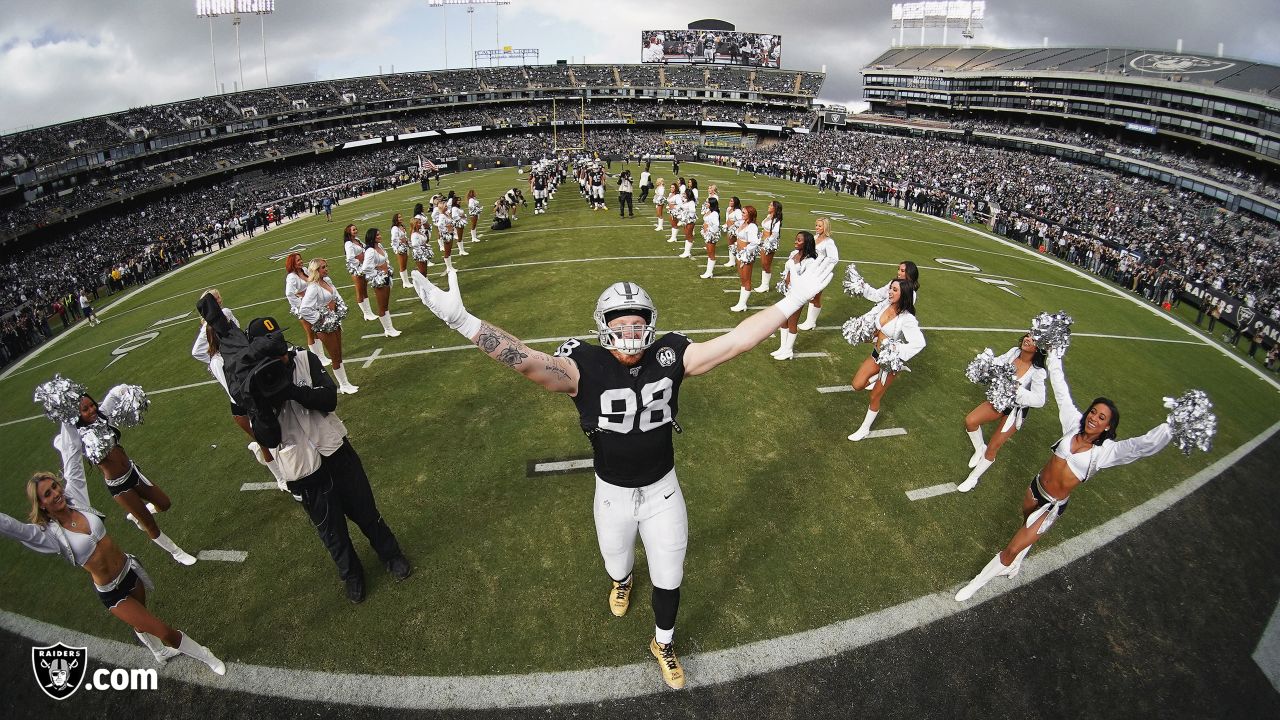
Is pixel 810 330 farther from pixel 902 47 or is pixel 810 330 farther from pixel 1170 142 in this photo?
pixel 902 47

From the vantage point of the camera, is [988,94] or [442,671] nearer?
[442,671]

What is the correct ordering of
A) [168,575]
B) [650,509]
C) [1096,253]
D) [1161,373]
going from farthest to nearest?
[1096,253] → [1161,373] → [168,575] → [650,509]

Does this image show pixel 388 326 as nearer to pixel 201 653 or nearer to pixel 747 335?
Answer: pixel 201 653

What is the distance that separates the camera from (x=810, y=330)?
1267cm

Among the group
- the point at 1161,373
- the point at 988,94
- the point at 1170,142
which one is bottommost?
the point at 1161,373

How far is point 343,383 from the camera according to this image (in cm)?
1000

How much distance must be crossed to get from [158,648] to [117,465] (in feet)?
7.63

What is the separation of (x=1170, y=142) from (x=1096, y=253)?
136 feet

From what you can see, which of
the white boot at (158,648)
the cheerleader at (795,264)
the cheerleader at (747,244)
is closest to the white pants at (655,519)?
the white boot at (158,648)

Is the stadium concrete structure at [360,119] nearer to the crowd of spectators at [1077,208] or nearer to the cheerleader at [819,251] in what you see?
the crowd of spectators at [1077,208]

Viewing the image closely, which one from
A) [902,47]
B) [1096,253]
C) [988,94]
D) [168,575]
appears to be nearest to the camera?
[168,575]

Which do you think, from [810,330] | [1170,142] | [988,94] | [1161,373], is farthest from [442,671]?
[988,94]

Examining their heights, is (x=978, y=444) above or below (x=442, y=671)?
above

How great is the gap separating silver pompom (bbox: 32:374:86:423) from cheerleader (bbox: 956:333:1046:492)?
408 inches
